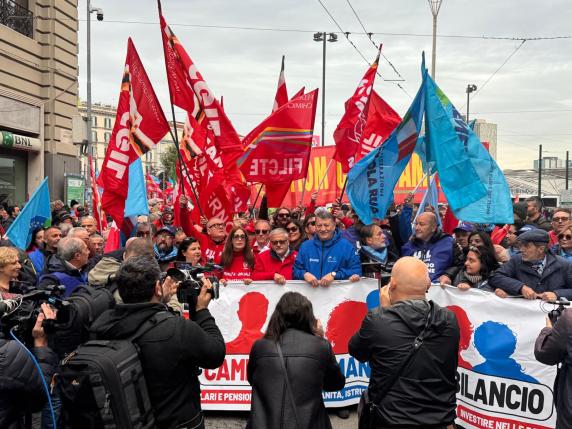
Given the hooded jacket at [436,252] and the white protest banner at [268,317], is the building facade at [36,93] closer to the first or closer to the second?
the white protest banner at [268,317]

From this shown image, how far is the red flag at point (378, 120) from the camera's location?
9688mm

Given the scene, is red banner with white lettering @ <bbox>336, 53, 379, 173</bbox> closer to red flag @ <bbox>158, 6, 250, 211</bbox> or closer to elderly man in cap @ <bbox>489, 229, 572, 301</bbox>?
red flag @ <bbox>158, 6, 250, 211</bbox>

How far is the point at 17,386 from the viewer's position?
116 inches

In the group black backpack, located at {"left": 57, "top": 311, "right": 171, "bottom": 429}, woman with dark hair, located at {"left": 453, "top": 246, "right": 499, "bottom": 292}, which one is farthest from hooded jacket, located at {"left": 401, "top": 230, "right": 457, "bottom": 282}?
black backpack, located at {"left": 57, "top": 311, "right": 171, "bottom": 429}

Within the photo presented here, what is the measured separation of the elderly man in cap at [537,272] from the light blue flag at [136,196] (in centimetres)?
400

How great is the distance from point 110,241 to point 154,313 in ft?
18.4

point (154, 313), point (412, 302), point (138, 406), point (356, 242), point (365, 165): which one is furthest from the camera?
point (356, 242)

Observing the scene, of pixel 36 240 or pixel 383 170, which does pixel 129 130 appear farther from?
pixel 383 170

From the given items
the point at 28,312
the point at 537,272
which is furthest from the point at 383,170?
the point at 28,312

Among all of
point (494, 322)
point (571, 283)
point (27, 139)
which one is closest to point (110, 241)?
point (494, 322)

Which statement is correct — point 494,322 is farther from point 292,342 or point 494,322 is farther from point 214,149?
point 214,149

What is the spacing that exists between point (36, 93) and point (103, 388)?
17.9m

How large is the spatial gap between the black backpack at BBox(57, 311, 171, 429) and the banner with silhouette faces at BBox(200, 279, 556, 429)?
2.32 m

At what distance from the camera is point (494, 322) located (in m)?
5.06
